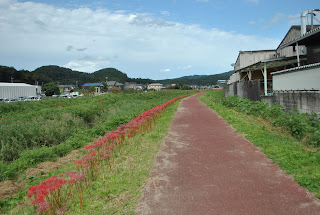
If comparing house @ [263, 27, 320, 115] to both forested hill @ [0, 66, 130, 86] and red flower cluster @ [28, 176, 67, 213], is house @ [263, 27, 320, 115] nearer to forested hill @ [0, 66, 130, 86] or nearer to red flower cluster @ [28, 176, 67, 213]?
red flower cluster @ [28, 176, 67, 213]

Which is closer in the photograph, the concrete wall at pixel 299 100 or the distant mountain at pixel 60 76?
the concrete wall at pixel 299 100

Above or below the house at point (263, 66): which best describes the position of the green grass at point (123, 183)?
below

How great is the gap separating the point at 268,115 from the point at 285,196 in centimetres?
872

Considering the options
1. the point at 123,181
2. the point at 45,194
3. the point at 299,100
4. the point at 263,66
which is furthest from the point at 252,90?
the point at 45,194

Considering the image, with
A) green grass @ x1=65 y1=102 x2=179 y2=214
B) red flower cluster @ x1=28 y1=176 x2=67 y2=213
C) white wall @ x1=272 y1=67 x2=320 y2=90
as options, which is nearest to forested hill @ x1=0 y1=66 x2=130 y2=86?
white wall @ x1=272 y1=67 x2=320 y2=90

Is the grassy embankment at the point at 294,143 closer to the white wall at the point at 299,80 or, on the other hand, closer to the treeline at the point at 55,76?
the white wall at the point at 299,80

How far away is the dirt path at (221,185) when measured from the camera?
356 cm

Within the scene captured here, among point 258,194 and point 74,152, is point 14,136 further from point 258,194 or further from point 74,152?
point 258,194

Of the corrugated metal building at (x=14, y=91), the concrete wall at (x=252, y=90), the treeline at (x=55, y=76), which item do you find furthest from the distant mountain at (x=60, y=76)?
the concrete wall at (x=252, y=90)

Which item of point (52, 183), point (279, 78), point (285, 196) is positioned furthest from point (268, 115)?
point (52, 183)

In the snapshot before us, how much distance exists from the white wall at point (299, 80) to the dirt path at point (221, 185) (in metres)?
4.34

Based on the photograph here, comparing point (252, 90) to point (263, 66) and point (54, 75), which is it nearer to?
point (263, 66)

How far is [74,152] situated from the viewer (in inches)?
388

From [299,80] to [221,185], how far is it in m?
7.97
